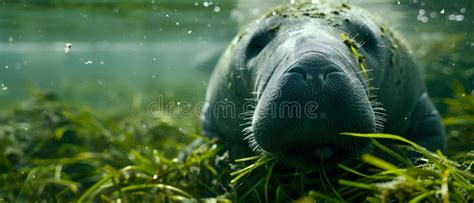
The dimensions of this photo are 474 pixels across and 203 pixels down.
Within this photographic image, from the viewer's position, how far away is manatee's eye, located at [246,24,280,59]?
3.71 meters

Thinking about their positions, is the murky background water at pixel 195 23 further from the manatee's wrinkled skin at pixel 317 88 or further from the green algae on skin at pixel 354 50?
the green algae on skin at pixel 354 50

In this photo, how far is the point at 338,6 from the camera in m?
4.07

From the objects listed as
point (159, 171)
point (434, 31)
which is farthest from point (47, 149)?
point (434, 31)

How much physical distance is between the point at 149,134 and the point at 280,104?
4816mm

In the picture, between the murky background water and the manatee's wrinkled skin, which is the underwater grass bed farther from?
the murky background water

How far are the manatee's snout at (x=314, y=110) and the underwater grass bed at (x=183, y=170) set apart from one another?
0.15m

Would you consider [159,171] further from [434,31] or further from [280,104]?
[434,31]

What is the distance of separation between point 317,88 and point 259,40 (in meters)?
1.29

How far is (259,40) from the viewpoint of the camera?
12.4 ft

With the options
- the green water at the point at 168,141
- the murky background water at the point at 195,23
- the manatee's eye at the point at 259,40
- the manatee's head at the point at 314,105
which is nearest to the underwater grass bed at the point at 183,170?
the green water at the point at 168,141

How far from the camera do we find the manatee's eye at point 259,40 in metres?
3.71

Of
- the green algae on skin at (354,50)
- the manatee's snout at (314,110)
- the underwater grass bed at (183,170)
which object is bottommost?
the underwater grass bed at (183,170)

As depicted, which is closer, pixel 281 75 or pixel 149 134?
pixel 281 75

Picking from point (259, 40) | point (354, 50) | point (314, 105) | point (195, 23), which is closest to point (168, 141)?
point (259, 40)
